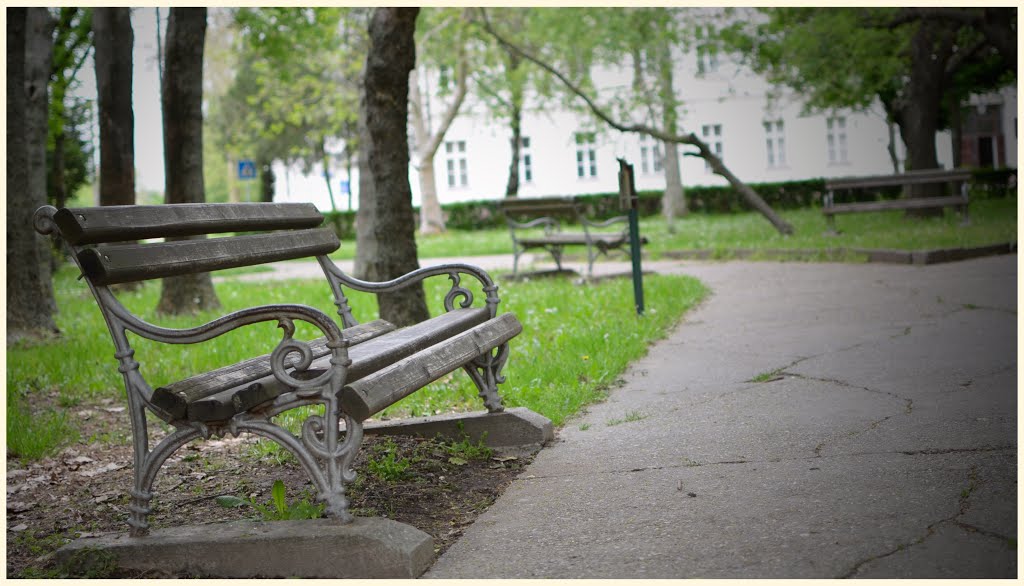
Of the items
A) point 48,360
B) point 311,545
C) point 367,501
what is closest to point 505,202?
point 48,360

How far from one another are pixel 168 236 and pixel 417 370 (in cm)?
102

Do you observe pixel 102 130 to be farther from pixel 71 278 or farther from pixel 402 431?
pixel 402 431

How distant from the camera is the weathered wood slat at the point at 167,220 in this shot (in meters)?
3.08

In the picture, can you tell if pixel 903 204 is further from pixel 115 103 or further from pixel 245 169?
pixel 245 169

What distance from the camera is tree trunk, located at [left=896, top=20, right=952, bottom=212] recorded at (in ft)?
68.1

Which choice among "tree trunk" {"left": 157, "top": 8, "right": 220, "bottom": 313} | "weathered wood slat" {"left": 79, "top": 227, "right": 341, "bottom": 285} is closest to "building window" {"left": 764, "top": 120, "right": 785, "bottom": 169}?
"tree trunk" {"left": 157, "top": 8, "right": 220, "bottom": 313}

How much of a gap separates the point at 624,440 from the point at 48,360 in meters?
4.85

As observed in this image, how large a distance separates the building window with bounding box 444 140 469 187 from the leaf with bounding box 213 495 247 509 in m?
41.5

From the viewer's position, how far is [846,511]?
3.22 m

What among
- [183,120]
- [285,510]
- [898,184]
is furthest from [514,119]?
[285,510]

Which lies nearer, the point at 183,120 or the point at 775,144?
the point at 183,120

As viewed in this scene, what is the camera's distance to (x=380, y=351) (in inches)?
142

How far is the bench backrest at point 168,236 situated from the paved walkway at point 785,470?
1.28 m

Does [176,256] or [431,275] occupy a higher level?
[176,256]
